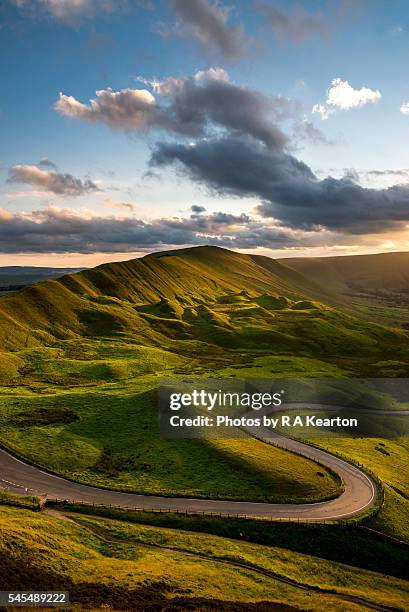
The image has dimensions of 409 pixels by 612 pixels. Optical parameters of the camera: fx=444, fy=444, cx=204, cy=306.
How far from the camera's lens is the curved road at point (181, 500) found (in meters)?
65.0

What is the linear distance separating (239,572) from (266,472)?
26.0 meters

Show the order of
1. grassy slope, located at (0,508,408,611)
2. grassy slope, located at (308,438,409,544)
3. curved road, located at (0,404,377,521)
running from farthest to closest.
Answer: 1. grassy slope, located at (308,438,409,544)
2. curved road, located at (0,404,377,521)
3. grassy slope, located at (0,508,408,611)

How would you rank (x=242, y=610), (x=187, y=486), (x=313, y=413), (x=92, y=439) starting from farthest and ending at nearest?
1. (x=313, y=413)
2. (x=92, y=439)
3. (x=187, y=486)
4. (x=242, y=610)

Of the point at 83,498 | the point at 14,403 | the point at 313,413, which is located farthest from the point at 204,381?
the point at 83,498

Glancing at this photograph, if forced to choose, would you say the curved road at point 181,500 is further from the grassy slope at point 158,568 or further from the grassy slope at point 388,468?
the grassy slope at point 158,568

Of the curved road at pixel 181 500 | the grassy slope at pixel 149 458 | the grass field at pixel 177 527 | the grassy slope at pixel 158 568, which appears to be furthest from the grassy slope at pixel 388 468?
the grassy slope at pixel 158 568

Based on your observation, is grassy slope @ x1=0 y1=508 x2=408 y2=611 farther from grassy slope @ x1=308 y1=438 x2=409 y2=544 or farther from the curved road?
grassy slope @ x1=308 y1=438 x2=409 y2=544

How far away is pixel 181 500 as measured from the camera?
6756cm

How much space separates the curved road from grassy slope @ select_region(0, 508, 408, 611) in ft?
21.0

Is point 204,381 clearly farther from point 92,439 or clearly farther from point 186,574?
point 186,574

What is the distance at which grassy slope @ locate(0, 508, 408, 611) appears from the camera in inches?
1697

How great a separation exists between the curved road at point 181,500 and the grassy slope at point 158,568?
641cm

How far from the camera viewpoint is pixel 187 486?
2854 inches

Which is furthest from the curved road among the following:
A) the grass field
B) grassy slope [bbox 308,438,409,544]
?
grassy slope [bbox 308,438,409,544]
